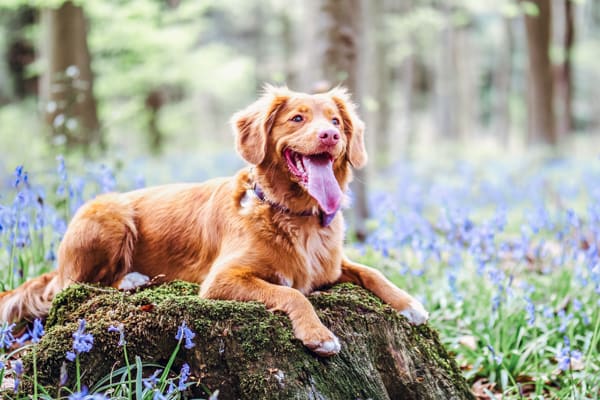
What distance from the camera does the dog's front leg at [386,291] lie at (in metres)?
3.47

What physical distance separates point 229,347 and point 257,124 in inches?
52.5

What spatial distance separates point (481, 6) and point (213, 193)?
1508 cm

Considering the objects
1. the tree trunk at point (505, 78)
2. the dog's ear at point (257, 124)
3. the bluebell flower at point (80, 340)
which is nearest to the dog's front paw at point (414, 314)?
the dog's ear at point (257, 124)

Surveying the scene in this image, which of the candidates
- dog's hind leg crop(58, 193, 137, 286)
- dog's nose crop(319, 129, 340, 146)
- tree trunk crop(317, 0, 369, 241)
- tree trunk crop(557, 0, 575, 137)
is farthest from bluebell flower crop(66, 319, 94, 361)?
tree trunk crop(557, 0, 575, 137)

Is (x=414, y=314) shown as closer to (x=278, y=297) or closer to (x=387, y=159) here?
(x=278, y=297)

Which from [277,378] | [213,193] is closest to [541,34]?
[213,193]

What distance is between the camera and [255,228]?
3.46 meters

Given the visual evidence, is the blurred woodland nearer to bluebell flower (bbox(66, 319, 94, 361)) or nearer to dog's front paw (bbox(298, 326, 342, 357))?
bluebell flower (bbox(66, 319, 94, 361))

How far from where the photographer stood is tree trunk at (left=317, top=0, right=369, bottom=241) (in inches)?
270

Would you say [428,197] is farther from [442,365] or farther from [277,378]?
[277,378]

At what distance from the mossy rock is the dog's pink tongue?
0.55 metres

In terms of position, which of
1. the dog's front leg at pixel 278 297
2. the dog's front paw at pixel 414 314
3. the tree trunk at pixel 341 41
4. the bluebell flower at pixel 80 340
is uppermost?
the tree trunk at pixel 341 41

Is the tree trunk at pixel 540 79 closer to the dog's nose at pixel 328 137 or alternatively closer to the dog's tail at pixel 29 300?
the dog's nose at pixel 328 137

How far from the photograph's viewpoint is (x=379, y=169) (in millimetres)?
15906
